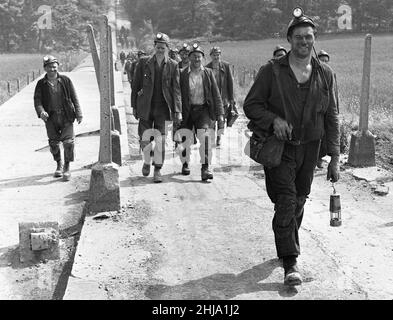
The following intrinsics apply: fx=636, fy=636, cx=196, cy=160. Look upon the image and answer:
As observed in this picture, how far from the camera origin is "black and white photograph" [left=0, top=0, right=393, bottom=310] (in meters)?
4.87

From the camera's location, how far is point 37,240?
5.68 m

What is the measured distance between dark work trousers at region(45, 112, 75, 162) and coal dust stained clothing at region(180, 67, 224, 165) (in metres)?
1.58

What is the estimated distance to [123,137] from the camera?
11.5 metres

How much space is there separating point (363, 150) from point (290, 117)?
5130 mm

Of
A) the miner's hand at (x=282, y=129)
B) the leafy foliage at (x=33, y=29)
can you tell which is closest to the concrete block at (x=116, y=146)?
the miner's hand at (x=282, y=129)

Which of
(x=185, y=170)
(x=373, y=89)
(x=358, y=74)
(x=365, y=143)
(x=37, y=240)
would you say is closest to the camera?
(x=37, y=240)

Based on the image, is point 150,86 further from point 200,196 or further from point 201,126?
point 200,196

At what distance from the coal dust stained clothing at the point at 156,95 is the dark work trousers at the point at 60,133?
1019mm

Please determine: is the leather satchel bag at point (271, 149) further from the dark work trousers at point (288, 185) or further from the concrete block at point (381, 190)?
the concrete block at point (381, 190)

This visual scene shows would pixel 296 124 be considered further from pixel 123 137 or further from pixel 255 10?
pixel 255 10

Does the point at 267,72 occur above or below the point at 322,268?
above

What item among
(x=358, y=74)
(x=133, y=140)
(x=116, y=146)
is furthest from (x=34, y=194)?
(x=358, y=74)
